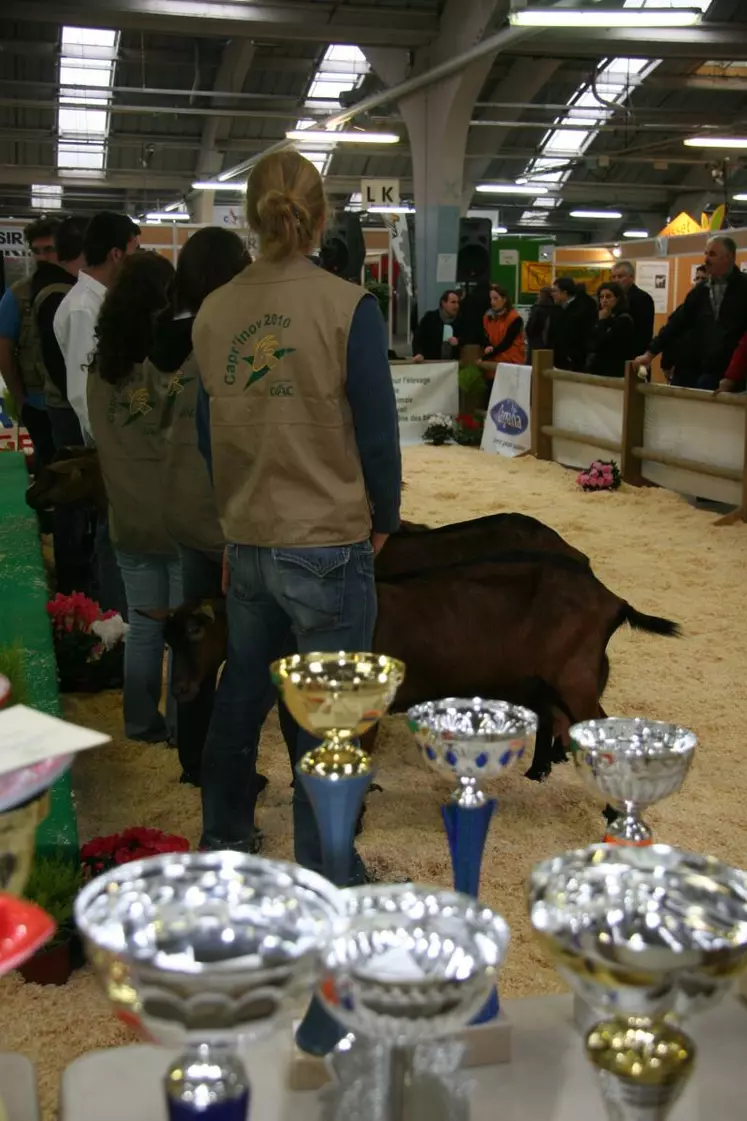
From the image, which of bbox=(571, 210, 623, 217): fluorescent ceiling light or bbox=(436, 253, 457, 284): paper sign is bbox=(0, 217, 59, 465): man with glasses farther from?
bbox=(571, 210, 623, 217): fluorescent ceiling light

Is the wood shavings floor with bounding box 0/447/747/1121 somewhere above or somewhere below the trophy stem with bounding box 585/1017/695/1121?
below

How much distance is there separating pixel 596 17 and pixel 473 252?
18.9 feet

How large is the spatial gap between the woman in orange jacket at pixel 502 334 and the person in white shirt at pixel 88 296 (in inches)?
323

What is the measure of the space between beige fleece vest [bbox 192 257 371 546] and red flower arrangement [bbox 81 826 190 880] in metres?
0.83

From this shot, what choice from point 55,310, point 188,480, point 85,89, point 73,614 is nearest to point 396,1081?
point 188,480

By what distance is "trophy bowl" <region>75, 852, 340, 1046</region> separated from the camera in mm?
952

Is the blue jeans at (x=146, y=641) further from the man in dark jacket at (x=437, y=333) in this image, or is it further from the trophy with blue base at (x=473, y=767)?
the man in dark jacket at (x=437, y=333)

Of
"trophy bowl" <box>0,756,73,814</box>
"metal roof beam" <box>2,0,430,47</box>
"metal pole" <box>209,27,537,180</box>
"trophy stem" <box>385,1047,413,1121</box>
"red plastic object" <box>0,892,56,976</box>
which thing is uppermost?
"metal roof beam" <box>2,0,430,47</box>

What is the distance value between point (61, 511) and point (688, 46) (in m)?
12.6

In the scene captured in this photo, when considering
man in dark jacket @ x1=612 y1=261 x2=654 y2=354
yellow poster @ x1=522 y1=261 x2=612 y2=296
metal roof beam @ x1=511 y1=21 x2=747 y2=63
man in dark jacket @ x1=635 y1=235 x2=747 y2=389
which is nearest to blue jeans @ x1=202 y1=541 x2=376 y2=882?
man in dark jacket @ x1=635 y1=235 x2=747 y2=389

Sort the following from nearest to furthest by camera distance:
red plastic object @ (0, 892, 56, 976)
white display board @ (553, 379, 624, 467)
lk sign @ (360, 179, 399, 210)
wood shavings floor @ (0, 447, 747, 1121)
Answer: red plastic object @ (0, 892, 56, 976) → wood shavings floor @ (0, 447, 747, 1121) → white display board @ (553, 379, 624, 467) → lk sign @ (360, 179, 399, 210)

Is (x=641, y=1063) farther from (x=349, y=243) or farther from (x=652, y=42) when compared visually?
(x=652, y=42)

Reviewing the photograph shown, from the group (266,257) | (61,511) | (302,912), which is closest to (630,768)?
(302,912)

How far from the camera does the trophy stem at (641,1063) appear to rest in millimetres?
1033
